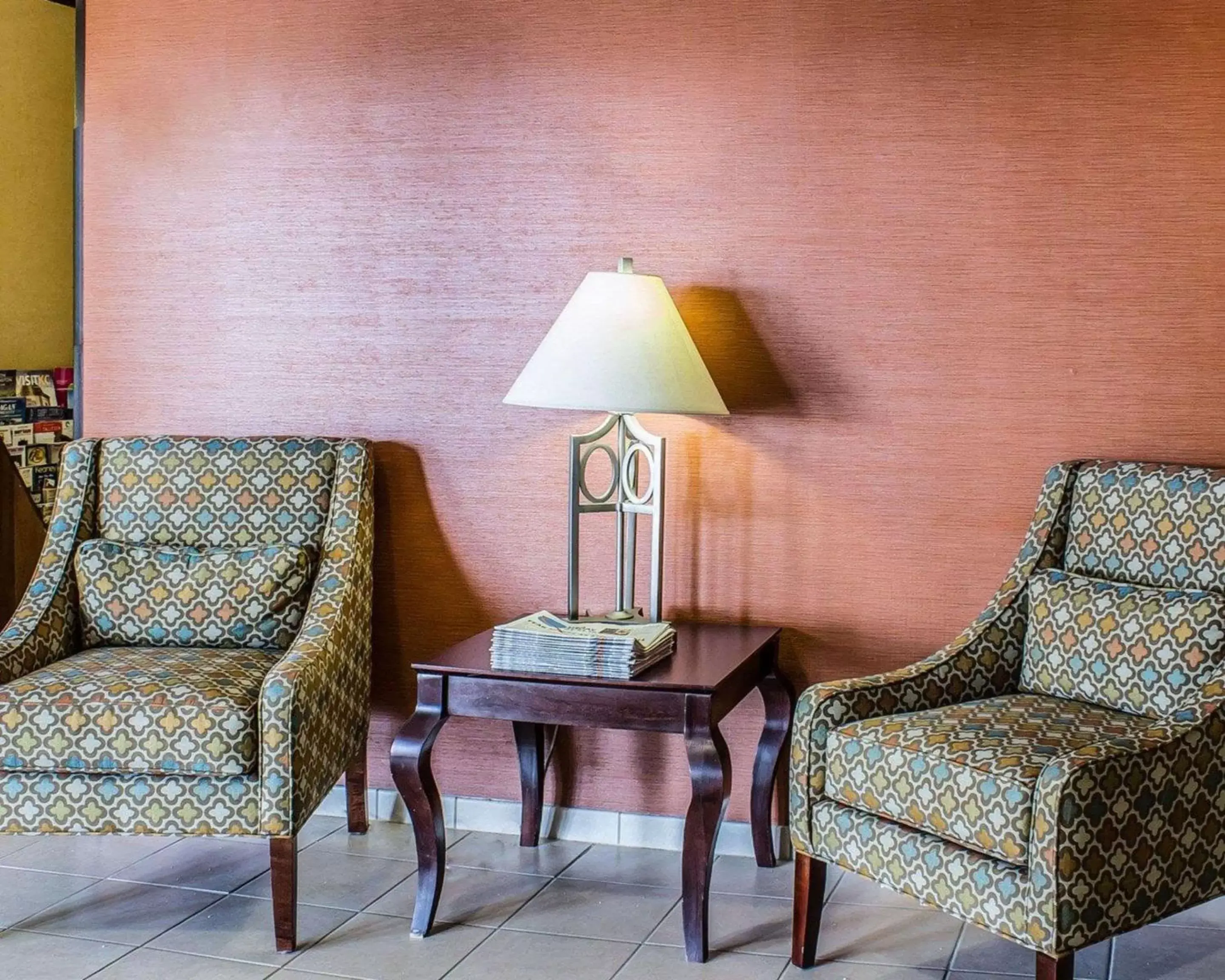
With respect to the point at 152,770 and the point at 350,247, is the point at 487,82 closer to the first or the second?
the point at 350,247

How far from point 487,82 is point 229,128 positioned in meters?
0.69

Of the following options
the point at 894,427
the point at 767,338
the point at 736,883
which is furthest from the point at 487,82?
the point at 736,883

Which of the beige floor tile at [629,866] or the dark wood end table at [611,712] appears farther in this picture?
the beige floor tile at [629,866]

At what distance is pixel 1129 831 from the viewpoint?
223 centimetres

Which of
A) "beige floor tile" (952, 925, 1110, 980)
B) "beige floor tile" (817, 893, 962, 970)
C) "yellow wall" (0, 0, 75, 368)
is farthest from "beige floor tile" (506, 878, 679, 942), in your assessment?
"yellow wall" (0, 0, 75, 368)

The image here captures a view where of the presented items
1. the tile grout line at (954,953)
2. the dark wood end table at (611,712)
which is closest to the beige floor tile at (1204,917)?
the tile grout line at (954,953)

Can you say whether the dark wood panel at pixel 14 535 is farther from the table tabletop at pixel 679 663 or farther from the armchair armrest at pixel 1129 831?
the armchair armrest at pixel 1129 831

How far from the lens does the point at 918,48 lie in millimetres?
3084

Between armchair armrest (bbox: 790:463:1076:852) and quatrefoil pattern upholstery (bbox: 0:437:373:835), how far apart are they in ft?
3.22

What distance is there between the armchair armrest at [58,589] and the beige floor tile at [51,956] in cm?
53

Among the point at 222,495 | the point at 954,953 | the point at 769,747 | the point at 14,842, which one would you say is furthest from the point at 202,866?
the point at 954,953

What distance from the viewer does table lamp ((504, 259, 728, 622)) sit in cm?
287

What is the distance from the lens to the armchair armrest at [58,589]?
299 centimetres

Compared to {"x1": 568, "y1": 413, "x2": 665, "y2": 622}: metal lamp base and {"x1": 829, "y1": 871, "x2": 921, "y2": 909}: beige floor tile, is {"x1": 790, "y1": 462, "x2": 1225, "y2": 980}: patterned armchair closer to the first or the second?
{"x1": 829, "y1": 871, "x2": 921, "y2": 909}: beige floor tile
